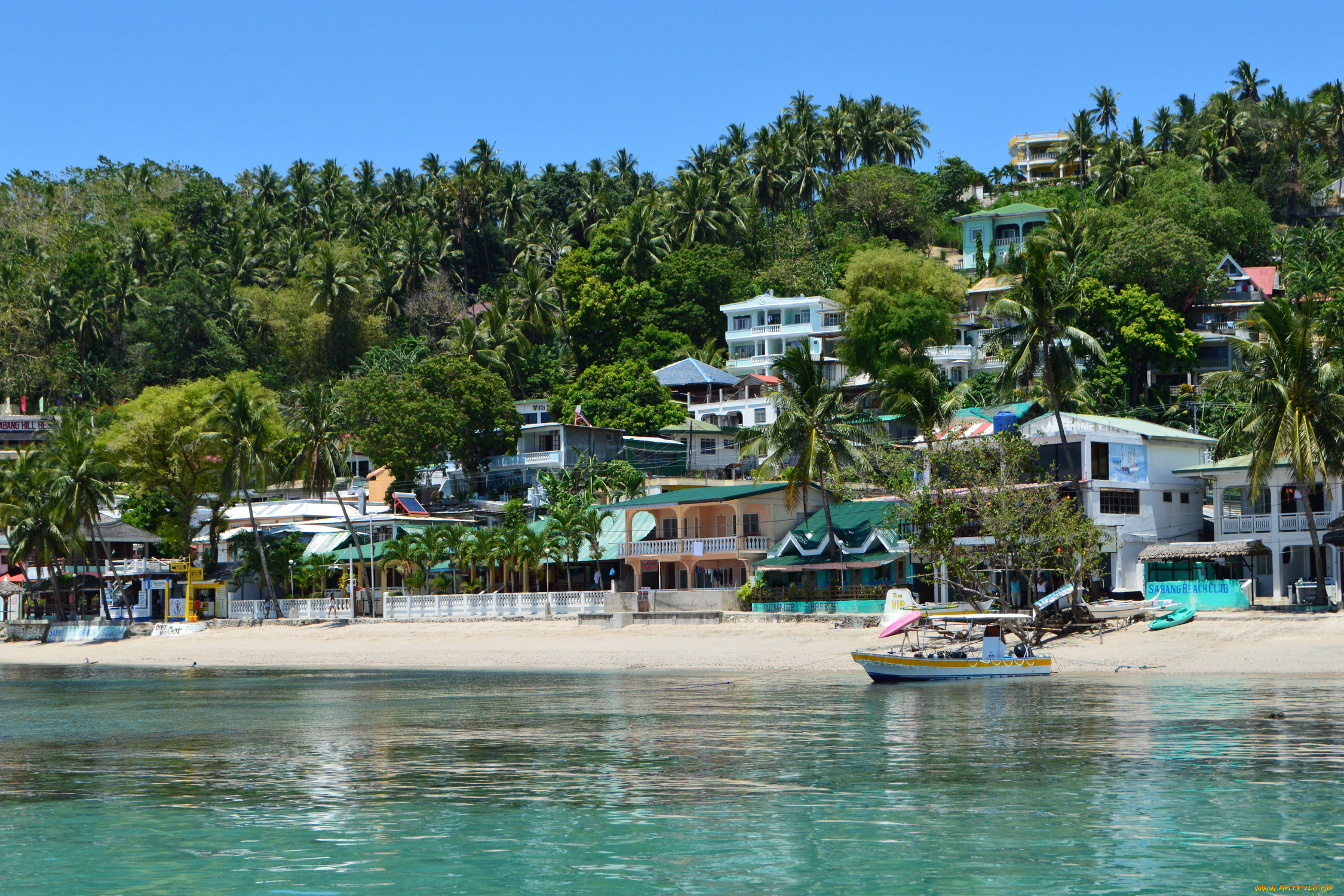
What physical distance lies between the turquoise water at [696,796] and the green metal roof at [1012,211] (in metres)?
83.0

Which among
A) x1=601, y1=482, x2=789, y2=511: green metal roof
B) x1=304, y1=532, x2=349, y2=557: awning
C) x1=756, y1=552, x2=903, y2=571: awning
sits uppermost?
x1=601, y1=482, x2=789, y2=511: green metal roof

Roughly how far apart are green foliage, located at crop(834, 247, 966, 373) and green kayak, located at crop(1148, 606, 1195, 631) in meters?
43.7

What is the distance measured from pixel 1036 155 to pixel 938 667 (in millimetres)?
147887

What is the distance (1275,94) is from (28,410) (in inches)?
4147

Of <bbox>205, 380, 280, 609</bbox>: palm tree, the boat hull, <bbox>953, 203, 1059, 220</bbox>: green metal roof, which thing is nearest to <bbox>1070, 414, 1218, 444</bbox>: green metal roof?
the boat hull

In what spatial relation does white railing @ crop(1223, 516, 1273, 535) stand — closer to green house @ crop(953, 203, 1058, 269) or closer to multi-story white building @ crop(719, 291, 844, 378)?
multi-story white building @ crop(719, 291, 844, 378)

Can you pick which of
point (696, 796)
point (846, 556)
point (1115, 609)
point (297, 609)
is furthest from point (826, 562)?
point (696, 796)

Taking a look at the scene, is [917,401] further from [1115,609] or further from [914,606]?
[1115,609]

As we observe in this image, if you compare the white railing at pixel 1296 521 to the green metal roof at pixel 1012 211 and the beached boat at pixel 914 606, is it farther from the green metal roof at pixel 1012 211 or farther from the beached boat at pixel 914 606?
the green metal roof at pixel 1012 211

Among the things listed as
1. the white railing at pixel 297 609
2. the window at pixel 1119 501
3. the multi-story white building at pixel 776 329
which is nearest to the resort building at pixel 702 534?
the white railing at pixel 297 609

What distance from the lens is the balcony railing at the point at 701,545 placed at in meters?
63.0

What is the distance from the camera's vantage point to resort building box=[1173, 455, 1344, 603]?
52875mm

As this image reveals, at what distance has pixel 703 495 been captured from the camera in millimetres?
66000

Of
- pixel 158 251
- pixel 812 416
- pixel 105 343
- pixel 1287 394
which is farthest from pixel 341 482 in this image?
pixel 1287 394
